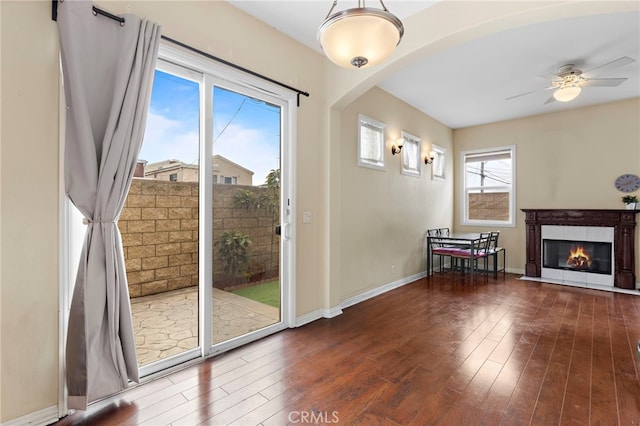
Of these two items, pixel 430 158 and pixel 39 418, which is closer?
pixel 39 418

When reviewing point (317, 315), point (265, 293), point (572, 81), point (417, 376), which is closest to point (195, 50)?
point (265, 293)

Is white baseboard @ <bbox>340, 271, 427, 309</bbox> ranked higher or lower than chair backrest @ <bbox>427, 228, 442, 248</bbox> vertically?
lower

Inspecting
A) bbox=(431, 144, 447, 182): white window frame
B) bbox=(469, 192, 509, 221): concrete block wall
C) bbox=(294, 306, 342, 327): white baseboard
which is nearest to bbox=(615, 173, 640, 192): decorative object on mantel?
bbox=(469, 192, 509, 221): concrete block wall

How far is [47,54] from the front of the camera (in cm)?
178

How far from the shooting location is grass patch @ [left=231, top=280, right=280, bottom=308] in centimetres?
295

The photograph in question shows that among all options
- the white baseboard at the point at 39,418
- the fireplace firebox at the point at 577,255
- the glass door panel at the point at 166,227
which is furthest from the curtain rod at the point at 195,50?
the fireplace firebox at the point at 577,255

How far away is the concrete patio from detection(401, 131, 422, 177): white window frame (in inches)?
132

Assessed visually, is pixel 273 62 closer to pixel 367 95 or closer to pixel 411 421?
pixel 367 95

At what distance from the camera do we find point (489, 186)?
20.9 ft

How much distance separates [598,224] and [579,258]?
25.7 inches

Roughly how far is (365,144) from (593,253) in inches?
173

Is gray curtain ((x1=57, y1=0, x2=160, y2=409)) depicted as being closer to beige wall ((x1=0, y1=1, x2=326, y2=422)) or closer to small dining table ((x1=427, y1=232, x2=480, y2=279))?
beige wall ((x1=0, y1=1, x2=326, y2=422))

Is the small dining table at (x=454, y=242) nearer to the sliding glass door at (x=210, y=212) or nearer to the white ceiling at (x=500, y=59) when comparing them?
the white ceiling at (x=500, y=59)

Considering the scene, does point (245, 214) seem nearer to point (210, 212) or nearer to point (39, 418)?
point (210, 212)
